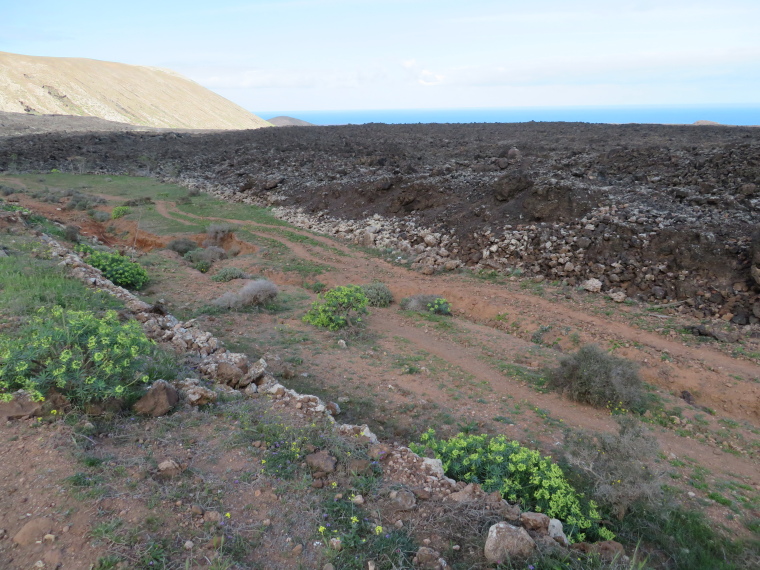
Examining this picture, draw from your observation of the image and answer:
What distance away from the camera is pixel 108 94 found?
6994 centimetres

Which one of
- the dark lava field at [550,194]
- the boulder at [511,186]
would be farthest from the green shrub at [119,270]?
the boulder at [511,186]

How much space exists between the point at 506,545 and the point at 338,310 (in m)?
5.96

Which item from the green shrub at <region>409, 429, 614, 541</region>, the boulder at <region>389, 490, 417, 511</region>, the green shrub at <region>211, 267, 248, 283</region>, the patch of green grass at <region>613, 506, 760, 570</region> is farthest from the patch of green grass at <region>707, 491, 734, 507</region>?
the green shrub at <region>211, 267, 248, 283</region>

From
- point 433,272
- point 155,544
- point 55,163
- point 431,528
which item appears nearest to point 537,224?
point 433,272

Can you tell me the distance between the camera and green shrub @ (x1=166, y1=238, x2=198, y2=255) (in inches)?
587

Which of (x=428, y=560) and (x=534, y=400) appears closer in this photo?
(x=428, y=560)

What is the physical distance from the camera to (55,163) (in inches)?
1123

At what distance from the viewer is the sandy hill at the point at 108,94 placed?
59281 millimetres

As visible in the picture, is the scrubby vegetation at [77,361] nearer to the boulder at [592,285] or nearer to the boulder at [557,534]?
the boulder at [557,534]

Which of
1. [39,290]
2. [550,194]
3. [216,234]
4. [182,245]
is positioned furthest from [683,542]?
[216,234]

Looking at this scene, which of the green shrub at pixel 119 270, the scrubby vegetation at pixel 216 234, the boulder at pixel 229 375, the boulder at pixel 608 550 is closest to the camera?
the boulder at pixel 608 550

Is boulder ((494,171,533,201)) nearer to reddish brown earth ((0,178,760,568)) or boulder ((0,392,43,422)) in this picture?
reddish brown earth ((0,178,760,568))

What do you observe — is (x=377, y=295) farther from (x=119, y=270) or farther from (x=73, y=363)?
(x=73, y=363)

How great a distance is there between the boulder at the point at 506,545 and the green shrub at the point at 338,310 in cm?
565
